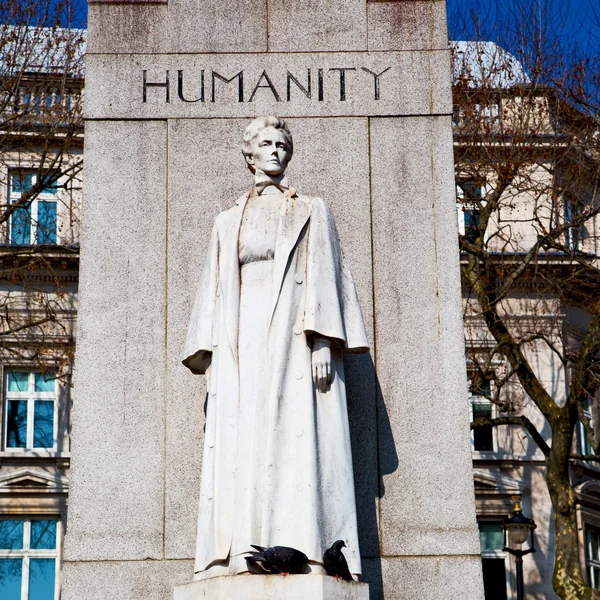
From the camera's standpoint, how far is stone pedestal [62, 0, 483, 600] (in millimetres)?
10844

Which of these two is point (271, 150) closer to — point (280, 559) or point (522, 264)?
point (280, 559)

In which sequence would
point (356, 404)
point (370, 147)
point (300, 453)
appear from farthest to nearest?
point (370, 147)
point (356, 404)
point (300, 453)

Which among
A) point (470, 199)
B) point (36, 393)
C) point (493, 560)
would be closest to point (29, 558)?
point (36, 393)

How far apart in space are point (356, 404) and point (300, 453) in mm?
1613

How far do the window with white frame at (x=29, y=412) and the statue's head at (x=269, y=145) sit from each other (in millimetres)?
23478

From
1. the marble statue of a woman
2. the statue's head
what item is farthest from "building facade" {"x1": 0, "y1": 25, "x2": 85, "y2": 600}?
the marble statue of a woman

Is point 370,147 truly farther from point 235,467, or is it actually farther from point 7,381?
point 7,381

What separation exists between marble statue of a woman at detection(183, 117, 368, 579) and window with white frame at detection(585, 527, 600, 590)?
2529 centimetres

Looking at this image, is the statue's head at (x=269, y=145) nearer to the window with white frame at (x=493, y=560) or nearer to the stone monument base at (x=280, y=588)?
the stone monument base at (x=280, y=588)

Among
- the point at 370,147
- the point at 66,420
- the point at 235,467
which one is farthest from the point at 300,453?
the point at 66,420

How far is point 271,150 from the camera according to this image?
10.5 meters

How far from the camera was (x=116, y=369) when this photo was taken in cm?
1128

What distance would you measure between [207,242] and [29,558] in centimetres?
2187

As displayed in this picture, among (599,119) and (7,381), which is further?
(7,381)
